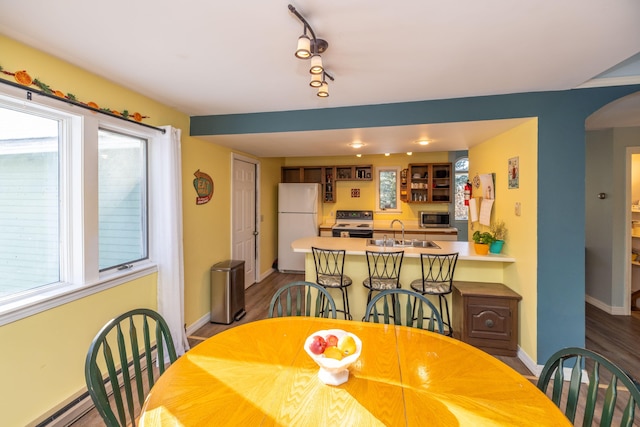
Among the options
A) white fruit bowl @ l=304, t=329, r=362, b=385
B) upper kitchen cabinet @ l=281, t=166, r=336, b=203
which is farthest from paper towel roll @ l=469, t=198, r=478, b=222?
white fruit bowl @ l=304, t=329, r=362, b=385

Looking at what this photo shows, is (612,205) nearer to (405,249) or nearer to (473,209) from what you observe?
(473,209)

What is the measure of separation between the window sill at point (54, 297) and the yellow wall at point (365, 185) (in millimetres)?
4049

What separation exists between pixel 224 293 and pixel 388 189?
374 cm

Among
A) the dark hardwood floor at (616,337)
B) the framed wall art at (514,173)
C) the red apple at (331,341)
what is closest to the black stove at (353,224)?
the framed wall art at (514,173)

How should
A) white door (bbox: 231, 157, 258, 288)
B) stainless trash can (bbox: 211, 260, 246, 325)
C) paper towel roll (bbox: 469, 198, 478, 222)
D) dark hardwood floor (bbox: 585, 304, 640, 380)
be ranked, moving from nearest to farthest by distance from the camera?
dark hardwood floor (bbox: 585, 304, 640, 380), stainless trash can (bbox: 211, 260, 246, 325), paper towel roll (bbox: 469, 198, 478, 222), white door (bbox: 231, 157, 258, 288)

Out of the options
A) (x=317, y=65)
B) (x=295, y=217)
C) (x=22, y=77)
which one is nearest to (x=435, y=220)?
(x=295, y=217)

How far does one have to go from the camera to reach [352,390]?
1.12m

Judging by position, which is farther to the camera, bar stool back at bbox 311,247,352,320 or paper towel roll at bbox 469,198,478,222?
paper towel roll at bbox 469,198,478,222

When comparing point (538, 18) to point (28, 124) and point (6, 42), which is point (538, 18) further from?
point (28, 124)

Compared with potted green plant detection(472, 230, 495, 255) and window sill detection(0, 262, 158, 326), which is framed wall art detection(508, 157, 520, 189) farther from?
window sill detection(0, 262, 158, 326)

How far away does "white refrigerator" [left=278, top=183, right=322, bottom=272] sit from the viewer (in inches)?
211

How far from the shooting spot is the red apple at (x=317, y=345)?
45.0 inches

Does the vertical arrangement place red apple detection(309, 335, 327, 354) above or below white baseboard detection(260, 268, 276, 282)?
above

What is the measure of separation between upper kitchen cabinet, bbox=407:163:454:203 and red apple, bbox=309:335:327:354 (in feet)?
15.2
